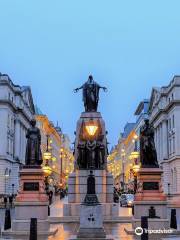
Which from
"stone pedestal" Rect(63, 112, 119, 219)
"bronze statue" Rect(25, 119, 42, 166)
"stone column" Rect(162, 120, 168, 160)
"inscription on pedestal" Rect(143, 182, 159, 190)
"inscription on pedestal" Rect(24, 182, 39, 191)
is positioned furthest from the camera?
"stone column" Rect(162, 120, 168, 160)

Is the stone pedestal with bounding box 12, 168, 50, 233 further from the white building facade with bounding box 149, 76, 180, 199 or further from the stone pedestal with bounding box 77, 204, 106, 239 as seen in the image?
the white building facade with bounding box 149, 76, 180, 199

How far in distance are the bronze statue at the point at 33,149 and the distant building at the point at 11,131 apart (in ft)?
201

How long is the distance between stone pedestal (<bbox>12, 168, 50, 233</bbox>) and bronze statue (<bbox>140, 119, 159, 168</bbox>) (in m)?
6.34

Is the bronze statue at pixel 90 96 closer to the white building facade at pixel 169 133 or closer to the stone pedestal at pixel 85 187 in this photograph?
the stone pedestal at pixel 85 187

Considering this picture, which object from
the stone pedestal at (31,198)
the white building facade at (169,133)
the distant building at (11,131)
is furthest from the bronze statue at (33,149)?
the white building facade at (169,133)

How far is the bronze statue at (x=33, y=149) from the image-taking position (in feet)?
98.2

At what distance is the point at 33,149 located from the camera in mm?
30531

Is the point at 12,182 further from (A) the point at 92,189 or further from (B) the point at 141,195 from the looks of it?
(A) the point at 92,189

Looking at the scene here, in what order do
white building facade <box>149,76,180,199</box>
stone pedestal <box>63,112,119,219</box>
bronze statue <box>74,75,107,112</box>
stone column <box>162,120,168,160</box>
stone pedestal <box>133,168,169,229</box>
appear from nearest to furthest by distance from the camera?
stone pedestal <box>133,168,169,229</box>, stone pedestal <box>63,112,119,219</box>, bronze statue <box>74,75,107,112</box>, white building facade <box>149,76,180,199</box>, stone column <box>162,120,168,160</box>

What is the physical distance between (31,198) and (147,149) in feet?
25.6

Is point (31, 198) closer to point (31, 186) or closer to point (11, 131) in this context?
point (31, 186)

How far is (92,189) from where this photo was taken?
2184 centimetres

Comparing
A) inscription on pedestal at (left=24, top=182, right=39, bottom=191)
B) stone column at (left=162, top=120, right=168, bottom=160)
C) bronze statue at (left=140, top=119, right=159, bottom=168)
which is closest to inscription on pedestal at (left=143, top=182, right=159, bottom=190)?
bronze statue at (left=140, top=119, right=159, bottom=168)

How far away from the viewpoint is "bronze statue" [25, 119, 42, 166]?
29.9 m
